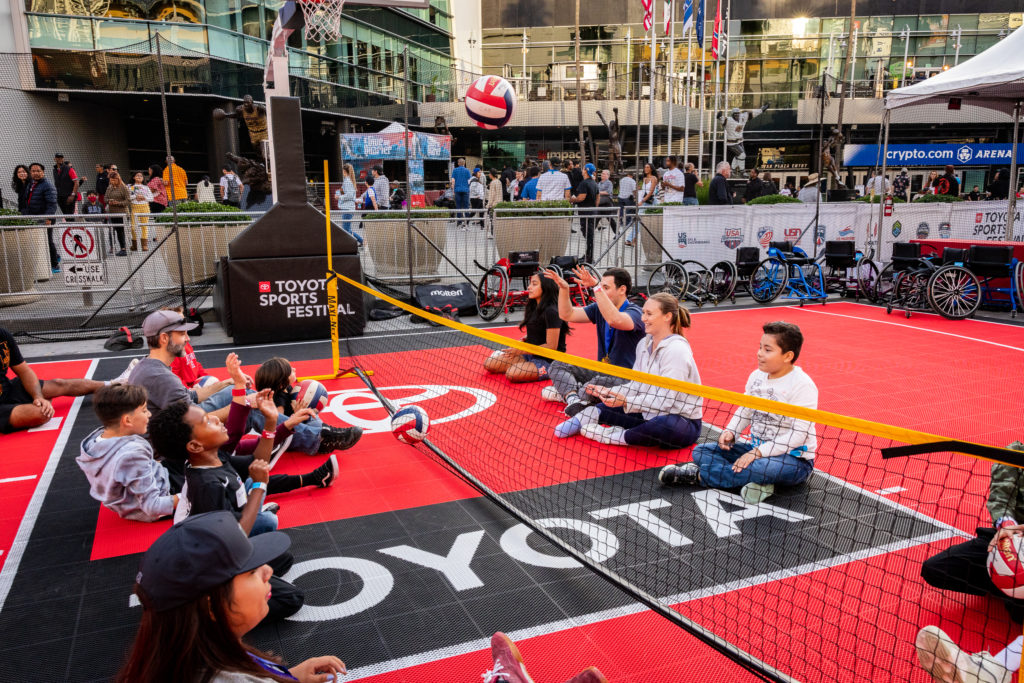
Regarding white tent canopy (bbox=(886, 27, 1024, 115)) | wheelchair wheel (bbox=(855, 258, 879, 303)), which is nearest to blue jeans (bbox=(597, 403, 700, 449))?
wheelchair wheel (bbox=(855, 258, 879, 303))

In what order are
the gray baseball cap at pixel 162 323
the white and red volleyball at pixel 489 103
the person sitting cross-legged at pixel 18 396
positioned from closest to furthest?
the gray baseball cap at pixel 162 323, the person sitting cross-legged at pixel 18 396, the white and red volleyball at pixel 489 103

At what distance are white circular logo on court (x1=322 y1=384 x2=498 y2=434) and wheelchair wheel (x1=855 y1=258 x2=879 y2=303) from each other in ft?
30.6

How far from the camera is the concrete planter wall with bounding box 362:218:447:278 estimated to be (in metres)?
13.7

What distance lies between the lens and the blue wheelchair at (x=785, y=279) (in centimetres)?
1442

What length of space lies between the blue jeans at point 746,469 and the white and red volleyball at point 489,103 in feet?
36.7

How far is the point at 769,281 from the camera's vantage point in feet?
47.6

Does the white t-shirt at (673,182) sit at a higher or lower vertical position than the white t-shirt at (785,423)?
higher

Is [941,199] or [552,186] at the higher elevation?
[552,186]

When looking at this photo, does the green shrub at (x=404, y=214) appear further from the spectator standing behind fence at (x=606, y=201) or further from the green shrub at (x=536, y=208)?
the spectator standing behind fence at (x=606, y=201)

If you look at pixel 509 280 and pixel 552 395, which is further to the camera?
pixel 509 280

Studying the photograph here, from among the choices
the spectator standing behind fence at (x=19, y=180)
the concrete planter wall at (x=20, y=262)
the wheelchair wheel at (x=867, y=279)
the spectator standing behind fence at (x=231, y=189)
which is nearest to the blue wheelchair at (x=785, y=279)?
the wheelchair wheel at (x=867, y=279)

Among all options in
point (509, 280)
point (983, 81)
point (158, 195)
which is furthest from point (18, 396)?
point (983, 81)

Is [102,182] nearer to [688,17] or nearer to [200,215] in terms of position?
[200,215]

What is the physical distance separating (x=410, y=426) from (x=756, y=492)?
2.92 m
